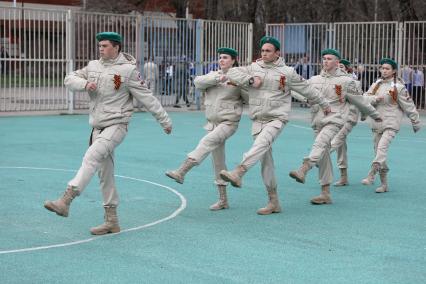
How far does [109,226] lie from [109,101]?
135 cm

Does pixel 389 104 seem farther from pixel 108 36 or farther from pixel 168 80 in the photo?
pixel 168 80

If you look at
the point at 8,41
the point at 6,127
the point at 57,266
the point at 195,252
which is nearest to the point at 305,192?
the point at 195,252

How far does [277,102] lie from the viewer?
32.7ft

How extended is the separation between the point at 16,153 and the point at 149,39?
12.7m

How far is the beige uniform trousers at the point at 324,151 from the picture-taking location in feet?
34.8

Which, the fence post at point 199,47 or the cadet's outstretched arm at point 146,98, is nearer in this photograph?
the cadet's outstretched arm at point 146,98

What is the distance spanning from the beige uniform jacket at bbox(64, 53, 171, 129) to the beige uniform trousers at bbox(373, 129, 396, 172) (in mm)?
4295

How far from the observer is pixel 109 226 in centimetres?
863

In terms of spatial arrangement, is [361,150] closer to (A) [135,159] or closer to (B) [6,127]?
(A) [135,159]

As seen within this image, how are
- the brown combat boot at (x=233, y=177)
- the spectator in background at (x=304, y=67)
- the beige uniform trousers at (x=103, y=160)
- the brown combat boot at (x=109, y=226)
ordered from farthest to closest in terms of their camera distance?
the spectator in background at (x=304, y=67) < the brown combat boot at (x=233, y=177) < the brown combat boot at (x=109, y=226) < the beige uniform trousers at (x=103, y=160)

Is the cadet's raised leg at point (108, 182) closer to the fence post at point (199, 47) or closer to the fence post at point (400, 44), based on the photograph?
the fence post at point (400, 44)

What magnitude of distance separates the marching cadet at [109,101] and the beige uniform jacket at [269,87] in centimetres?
145

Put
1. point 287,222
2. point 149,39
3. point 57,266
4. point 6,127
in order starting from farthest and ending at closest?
point 149,39
point 6,127
point 287,222
point 57,266

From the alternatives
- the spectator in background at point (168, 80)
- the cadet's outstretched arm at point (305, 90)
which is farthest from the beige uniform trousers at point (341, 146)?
the spectator in background at point (168, 80)
